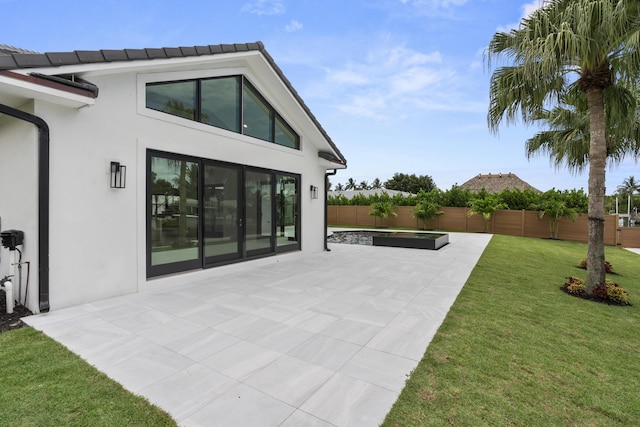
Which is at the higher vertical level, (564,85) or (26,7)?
(26,7)

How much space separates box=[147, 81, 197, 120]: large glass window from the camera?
240 inches

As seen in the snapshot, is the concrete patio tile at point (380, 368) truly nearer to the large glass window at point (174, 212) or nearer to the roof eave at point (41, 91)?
the large glass window at point (174, 212)

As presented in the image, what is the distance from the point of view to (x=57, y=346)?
3521 mm

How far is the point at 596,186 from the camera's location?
6.35 meters

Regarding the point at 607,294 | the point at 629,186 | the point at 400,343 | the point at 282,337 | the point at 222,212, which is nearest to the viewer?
the point at 400,343

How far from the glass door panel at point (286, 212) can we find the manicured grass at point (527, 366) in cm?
539

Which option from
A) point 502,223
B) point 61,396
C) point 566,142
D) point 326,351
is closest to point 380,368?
point 326,351

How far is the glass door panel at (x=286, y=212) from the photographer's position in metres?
9.39

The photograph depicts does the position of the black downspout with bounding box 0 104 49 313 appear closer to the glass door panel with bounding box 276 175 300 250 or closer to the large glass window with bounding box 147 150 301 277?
the large glass window with bounding box 147 150 301 277

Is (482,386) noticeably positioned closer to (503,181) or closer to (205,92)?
(205,92)

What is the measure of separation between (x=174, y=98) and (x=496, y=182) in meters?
41.2

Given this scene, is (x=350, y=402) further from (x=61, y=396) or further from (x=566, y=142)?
(x=566, y=142)

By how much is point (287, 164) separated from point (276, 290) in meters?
4.63

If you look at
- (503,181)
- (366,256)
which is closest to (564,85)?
(366,256)
